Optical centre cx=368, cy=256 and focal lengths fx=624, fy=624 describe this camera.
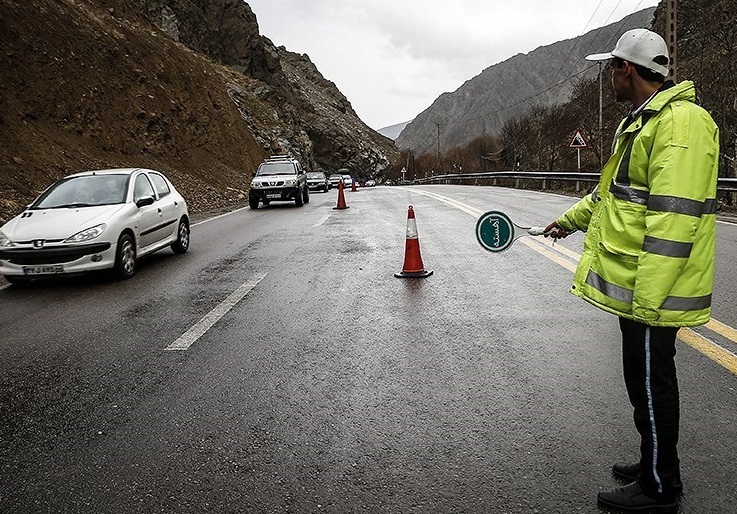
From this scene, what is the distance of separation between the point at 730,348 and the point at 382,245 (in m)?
6.70

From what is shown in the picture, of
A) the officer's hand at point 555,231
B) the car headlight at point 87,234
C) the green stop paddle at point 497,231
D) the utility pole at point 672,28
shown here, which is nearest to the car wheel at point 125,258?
the car headlight at point 87,234

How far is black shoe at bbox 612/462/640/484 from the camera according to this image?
114 inches

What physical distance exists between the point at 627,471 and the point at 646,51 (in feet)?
6.23

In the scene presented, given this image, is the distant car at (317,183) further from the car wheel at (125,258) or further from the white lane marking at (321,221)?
the car wheel at (125,258)

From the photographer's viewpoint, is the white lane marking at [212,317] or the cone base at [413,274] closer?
the white lane marking at [212,317]

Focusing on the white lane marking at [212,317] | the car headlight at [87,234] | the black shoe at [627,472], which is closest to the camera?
the black shoe at [627,472]

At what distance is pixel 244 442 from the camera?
11.2 ft

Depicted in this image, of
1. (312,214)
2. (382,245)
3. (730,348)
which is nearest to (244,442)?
(730,348)

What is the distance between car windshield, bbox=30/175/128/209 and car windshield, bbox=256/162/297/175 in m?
13.1

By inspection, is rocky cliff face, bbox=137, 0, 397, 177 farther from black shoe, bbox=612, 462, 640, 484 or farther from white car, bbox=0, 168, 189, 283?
black shoe, bbox=612, 462, 640, 484

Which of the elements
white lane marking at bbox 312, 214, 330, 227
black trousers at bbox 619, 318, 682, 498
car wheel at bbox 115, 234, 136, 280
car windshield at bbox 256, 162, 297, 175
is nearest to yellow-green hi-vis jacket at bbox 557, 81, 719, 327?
black trousers at bbox 619, 318, 682, 498

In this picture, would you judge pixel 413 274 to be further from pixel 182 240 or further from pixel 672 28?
pixel 672 28

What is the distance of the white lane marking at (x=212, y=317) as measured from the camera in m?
5.29

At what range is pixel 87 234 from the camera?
26.3 feet
